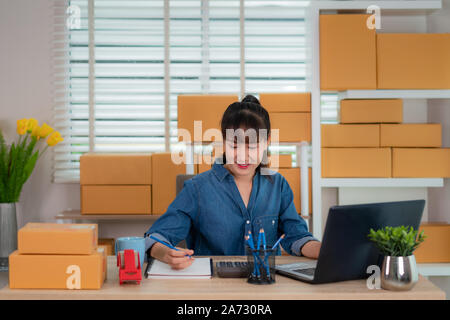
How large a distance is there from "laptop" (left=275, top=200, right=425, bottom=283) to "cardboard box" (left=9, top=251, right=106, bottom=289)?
0.53m

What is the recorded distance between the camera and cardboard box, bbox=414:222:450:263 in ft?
9.41

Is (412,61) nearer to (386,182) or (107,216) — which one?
(386,182)

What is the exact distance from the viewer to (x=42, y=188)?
338 centimetres

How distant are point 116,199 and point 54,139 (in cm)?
58

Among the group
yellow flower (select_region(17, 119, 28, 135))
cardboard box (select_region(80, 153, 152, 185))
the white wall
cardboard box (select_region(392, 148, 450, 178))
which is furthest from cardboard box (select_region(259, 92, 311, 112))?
yellow flower (select_region(17, 119, 28, 135))

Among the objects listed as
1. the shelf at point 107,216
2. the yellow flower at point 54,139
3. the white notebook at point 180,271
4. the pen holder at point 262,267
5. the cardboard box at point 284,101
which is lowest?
the shelf at point 107,216

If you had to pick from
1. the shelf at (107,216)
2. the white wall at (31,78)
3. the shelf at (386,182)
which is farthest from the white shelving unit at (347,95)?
the white wall at (31,78)

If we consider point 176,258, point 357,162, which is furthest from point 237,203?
point 357,162

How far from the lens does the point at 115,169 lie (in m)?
3.01

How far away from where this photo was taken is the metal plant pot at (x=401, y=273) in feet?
3.82

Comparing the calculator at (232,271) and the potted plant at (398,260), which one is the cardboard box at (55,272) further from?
the potted plant at (398,260)

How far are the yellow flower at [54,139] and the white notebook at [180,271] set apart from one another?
1.92 m

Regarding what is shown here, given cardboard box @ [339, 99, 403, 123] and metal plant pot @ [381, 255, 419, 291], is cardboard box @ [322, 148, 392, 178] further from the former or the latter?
metal plant pot @ [381, 255, 419, 291]

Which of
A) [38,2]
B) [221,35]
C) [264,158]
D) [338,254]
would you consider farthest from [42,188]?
[338,254]
